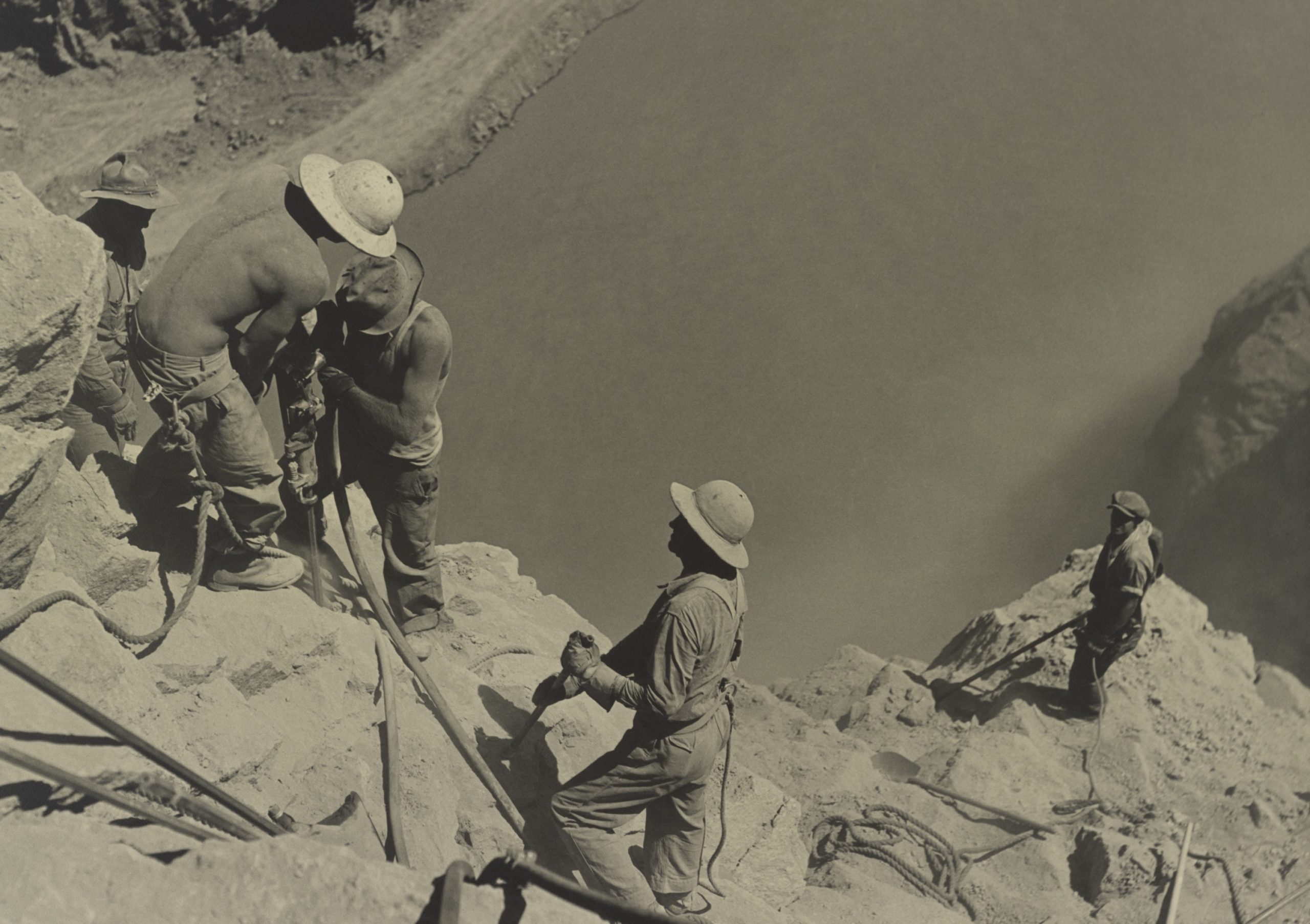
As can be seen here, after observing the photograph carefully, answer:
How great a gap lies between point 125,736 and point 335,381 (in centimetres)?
218

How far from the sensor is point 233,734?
160 inches

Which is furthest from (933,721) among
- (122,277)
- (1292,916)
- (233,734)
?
(122,277)

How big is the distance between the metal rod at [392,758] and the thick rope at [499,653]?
0.62 meters

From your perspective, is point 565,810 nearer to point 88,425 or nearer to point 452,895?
point 452,895

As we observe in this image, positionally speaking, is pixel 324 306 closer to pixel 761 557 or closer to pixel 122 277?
pixel 122 277

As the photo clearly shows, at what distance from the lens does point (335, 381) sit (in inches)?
187

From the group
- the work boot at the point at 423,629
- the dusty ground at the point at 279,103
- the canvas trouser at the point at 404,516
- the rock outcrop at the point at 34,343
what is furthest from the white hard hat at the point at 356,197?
the dusty ground at the point at 279,103

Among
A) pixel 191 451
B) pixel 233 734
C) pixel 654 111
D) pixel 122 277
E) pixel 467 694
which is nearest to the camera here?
pixel 233 734

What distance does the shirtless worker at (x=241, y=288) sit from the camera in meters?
4.17

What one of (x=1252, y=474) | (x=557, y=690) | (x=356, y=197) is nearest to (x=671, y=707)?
(x=557, y=690)

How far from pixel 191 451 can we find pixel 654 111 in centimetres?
900

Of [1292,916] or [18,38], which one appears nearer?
[1292,916]

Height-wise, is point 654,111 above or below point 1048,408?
above

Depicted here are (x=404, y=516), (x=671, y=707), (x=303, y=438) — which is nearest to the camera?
(x=671, y=707)
